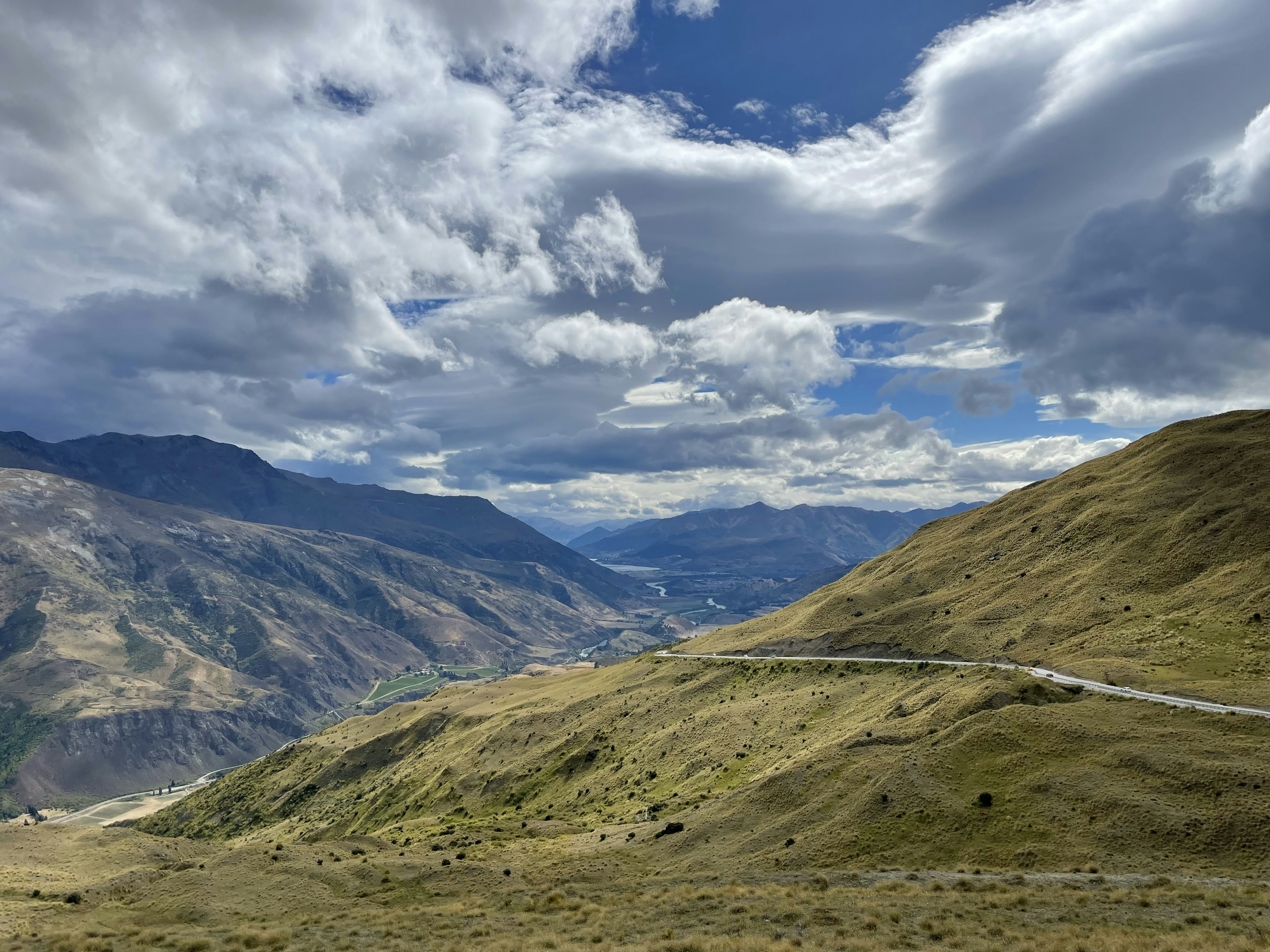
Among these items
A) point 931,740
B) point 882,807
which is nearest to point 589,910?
point 882,807

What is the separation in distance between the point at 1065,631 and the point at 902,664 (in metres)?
21.9

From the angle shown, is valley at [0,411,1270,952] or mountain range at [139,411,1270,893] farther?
mountain range at [139,411,1270,893]

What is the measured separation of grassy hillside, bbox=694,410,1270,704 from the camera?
266ft

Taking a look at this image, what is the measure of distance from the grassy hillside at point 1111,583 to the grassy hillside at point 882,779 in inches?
503

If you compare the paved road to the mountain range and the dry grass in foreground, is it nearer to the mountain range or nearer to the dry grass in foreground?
the mountain range

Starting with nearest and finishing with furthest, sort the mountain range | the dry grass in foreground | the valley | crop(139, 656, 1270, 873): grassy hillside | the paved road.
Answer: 1. the dry grass in foreground
2. the valley
3. crop(139, 656, 1270, 873): grassy hillside
4. the mountain range
5. the paved road

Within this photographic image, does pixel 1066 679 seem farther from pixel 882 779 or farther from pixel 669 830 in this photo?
pixel 669 830

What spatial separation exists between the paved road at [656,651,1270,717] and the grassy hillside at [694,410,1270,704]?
70.4 inches

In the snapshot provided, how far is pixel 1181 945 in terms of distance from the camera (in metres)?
31.7

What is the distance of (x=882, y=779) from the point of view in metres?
57.7

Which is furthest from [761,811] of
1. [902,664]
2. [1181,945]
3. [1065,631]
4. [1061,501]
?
[1061,501]

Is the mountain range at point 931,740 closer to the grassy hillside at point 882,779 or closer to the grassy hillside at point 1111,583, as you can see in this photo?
the grassy hillside at point 882,779

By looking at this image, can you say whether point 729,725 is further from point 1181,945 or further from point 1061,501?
point 1061,501

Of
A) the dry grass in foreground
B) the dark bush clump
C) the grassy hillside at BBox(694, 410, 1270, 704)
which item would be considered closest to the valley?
the dry grass in foreground
